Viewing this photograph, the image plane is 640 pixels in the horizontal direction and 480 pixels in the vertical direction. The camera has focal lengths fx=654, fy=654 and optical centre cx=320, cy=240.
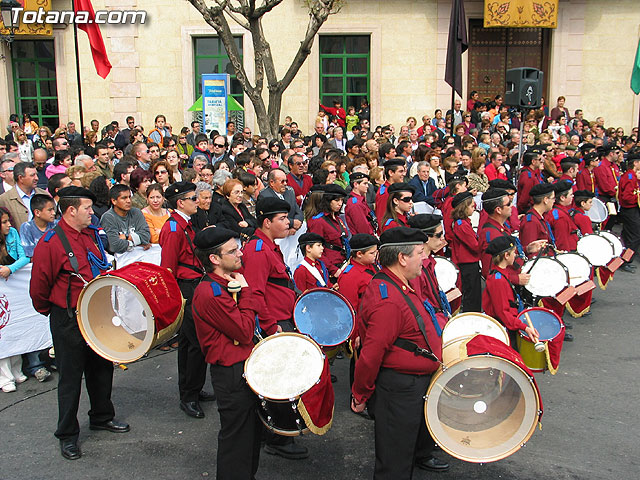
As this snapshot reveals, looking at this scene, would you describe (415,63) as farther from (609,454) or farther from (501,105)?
(609,454)

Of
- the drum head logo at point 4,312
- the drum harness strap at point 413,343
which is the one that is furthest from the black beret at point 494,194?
the drum head logo at point 4,312

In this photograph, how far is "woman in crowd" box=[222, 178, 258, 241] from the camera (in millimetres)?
7641

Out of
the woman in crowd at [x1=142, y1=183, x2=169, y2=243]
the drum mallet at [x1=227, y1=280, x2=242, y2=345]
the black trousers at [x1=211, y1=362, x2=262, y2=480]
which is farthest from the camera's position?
the woman in crowd at [x1=142, y1=183, x2=169, y2=243]

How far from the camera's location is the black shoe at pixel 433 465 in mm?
5078

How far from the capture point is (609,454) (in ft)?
17.3

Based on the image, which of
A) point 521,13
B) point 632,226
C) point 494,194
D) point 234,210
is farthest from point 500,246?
point 521,13

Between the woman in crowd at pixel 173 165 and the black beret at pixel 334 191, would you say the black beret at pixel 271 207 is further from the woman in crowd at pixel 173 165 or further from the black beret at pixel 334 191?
the woman in crowd at pixel 173 165

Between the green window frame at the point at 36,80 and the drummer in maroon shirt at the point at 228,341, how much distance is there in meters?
19.8

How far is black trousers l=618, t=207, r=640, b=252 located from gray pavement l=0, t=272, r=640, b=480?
5135 mm

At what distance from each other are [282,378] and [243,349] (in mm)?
338

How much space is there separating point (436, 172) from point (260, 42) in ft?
22.9

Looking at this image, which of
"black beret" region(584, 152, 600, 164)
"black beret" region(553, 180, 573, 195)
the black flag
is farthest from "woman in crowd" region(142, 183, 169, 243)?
the black flag

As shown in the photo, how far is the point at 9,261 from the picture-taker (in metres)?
6.93

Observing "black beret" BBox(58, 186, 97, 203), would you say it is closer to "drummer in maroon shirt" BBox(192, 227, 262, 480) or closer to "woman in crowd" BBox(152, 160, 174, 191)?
"drummer in maroon shirt" BBox(192, 227, 262, 480)
